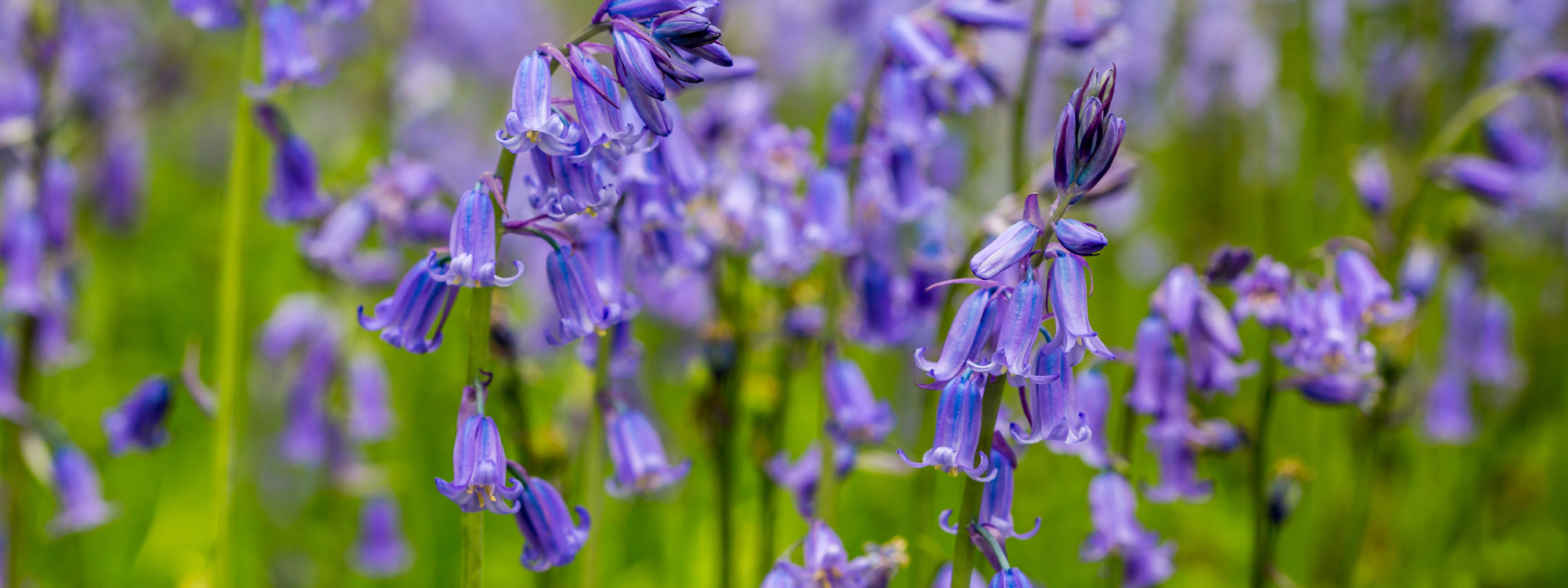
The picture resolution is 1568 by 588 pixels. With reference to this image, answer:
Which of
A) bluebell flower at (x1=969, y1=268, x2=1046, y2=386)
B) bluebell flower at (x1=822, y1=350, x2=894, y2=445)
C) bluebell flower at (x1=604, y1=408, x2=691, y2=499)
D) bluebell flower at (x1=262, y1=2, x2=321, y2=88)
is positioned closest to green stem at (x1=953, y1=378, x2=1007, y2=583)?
bluebell flower at (x1=969, y1=268, x2=1046, y2=386)

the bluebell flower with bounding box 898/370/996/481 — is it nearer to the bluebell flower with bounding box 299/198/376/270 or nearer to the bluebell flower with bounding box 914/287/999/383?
the bluebell flower with bounding box 914/287/999/383

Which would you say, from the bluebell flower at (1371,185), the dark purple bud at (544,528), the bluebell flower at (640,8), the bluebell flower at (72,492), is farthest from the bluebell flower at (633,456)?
the bluebell flower at (1371,185)

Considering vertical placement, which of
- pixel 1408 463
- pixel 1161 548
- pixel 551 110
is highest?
pixel 551 110

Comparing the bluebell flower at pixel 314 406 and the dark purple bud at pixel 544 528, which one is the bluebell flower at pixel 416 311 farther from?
the bluebell flower at pixel 314 406

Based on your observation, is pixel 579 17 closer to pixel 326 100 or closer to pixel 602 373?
pixel 326 100

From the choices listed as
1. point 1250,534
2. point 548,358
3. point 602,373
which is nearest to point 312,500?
point 548,358

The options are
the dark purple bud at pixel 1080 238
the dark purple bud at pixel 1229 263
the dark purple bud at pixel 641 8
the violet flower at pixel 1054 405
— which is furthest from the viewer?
the dark purple bud at pixel 1229 263
